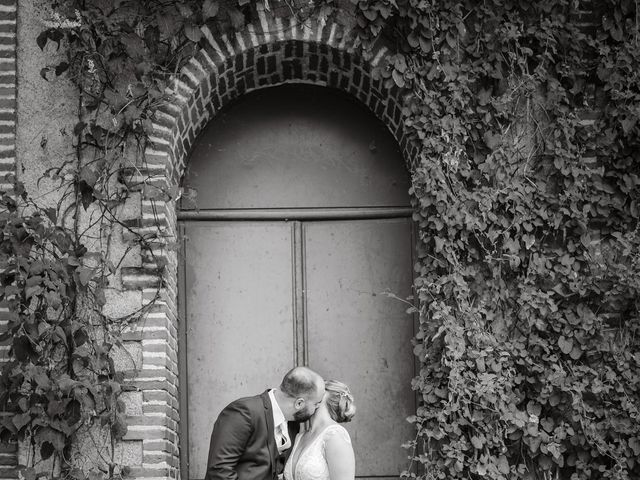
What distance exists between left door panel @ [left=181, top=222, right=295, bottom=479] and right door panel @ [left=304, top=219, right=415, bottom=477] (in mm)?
214

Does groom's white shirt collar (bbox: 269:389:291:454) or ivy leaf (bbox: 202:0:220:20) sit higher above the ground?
ivy leaf (bbox: 202:0:220:20)

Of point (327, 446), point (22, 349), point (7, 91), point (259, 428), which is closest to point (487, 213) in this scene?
point (327, 446)

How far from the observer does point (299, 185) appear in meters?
7.21

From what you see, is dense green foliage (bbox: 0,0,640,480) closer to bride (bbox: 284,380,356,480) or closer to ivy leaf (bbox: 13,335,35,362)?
ivy leaf (bbox: 13,335,35,362)

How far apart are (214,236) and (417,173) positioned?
157 cm

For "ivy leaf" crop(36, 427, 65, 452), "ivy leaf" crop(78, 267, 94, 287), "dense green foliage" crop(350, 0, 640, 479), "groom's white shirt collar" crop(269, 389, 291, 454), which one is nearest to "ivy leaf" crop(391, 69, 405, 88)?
"dense green foliage" crop(350, 0, 640, 479)

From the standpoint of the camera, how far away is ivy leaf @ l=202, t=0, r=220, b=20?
21.5 ft

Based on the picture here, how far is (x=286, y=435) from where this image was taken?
19.6 ft

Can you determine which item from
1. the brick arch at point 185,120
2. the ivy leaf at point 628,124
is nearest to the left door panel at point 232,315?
the brick arch at point 185,120

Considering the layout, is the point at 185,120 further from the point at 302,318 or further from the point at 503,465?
the point at 503,465

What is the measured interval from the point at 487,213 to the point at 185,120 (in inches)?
86.6

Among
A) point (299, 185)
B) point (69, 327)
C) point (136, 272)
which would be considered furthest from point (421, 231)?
point (69, 327)

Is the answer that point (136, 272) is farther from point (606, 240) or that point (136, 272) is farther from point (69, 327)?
point (606, 240)

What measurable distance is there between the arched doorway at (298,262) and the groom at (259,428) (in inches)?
41.7
